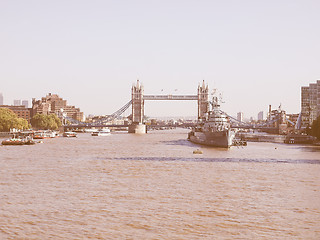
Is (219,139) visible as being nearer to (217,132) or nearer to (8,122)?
(217,132)

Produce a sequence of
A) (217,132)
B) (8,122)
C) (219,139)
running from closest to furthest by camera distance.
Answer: (219,139) → (217,132) → (8,122)

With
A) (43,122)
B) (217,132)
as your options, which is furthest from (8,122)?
(217,132)

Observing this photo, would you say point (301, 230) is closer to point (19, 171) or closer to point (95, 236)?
point (95, 236)

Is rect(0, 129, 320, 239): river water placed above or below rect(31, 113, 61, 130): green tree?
below

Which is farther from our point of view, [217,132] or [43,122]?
[43,122]

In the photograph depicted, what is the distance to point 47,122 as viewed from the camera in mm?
187500

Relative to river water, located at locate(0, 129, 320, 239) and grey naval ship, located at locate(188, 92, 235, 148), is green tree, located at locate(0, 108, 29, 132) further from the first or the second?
river water, located at locate(0, 129, 320, 239)

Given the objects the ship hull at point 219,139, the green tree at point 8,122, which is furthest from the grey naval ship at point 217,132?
the green tree at point 8,122

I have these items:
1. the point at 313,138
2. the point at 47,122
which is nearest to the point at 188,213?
the point at 313,138

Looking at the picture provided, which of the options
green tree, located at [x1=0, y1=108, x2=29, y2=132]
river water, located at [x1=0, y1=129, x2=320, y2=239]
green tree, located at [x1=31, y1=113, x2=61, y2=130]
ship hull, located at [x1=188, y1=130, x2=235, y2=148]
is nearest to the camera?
river water, located at [x1=0, y1=129, x2=320, y2=239]

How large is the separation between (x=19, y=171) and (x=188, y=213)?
25.0m

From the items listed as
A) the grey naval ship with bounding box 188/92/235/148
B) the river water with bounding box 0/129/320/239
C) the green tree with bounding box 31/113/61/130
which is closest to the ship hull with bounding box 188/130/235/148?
the grey naval ship with bounding box 188/92/235/148

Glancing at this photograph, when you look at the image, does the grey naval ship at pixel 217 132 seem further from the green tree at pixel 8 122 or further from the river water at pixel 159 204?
the green tree at pixel 8 122

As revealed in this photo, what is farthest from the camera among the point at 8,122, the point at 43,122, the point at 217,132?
the point at 43,122
